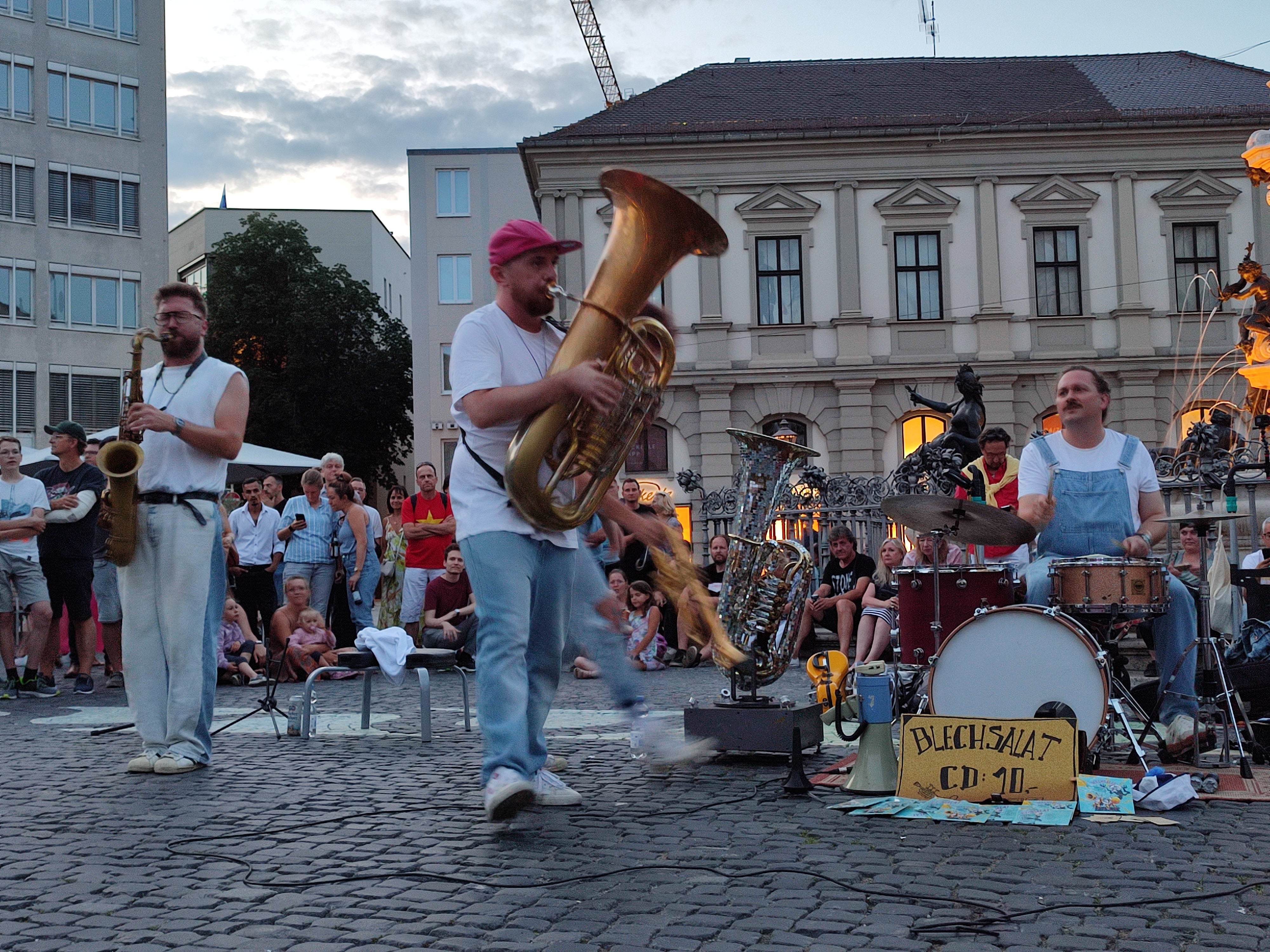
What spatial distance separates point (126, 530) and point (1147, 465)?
5.08 metres

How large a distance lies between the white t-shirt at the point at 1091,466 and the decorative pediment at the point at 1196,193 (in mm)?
30671

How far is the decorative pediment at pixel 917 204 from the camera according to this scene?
35188 mm

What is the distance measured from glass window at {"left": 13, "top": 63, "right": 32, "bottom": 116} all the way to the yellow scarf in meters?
38.6

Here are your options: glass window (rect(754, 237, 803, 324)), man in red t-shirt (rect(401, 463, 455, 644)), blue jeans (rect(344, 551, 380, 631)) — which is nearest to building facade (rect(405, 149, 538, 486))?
glass window (rect(754, 237, 803, 324))

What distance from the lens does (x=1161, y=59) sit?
4047 cm

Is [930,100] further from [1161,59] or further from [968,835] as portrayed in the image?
[968,835]

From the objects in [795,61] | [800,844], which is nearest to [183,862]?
[800,844]

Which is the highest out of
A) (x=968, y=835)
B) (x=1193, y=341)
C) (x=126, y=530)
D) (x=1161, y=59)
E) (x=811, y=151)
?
(x=1161, y=59)

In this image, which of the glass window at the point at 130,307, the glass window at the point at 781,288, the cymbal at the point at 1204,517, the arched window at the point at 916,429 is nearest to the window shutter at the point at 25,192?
the glass window at the point at 130,307

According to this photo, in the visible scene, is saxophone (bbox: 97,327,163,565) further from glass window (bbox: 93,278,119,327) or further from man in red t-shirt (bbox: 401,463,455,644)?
glass window (bbox: 93,278,119,327)

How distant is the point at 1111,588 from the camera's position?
20.9 feet

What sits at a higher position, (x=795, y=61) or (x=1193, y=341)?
(x=795, y=61)

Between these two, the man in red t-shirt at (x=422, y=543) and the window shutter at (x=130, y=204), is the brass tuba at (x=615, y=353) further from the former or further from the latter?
the window shutter at (x=130, y=204)

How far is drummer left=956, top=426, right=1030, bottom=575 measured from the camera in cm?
907
